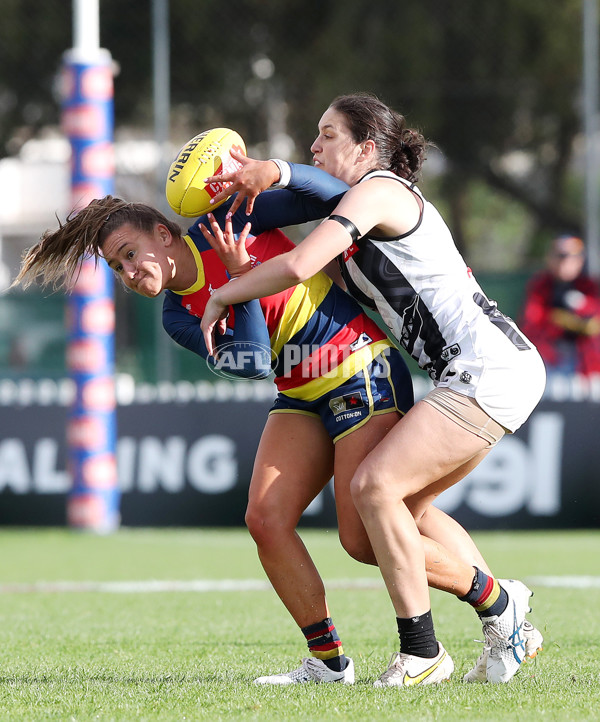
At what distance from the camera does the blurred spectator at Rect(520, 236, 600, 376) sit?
1184cm

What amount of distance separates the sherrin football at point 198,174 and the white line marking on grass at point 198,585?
11.5 feet

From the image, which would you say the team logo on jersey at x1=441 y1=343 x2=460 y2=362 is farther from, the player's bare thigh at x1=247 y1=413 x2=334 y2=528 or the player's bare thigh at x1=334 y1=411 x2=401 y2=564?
the player's bare thigh at x1=247 y1=413 x2=334 y2=528

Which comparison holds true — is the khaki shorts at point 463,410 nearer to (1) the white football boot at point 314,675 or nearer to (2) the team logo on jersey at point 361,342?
(2) the team logo on jersey at point 361,342

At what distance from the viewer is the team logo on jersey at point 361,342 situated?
438 centimetres

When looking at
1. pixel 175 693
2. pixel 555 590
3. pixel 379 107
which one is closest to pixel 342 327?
pixel 379 107

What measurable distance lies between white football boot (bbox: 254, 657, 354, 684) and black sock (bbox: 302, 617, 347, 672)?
0.02 m

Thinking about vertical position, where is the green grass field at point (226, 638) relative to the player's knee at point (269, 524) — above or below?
below

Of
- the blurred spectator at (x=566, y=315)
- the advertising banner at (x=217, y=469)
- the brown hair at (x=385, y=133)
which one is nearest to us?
the brown hair at (x=385, y=133)

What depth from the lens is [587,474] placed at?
32.8ft

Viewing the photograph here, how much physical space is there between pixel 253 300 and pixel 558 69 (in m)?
15.2

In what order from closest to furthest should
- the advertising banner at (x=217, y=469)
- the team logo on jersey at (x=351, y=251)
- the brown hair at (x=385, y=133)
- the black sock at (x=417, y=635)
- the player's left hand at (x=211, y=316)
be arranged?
1. the player's left hand at (x=211, y=316)
2. the black sock at (x=417, y=635)
3. the team logo on jersey at (x=351, y=251)
4. the brown hair at (x=385, y=133)
5. the advertising banner at (x=217, y=469)

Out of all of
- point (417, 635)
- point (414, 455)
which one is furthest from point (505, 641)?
point (414, 455)

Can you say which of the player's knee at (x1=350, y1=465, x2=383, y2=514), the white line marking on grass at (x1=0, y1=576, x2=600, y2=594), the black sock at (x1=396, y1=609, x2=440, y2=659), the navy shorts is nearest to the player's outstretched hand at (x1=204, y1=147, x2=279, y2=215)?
the navy shorts

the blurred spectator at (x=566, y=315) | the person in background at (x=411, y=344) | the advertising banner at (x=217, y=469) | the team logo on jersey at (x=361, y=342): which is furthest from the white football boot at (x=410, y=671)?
the blurred spectator at (x=566, y=315)
